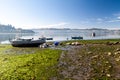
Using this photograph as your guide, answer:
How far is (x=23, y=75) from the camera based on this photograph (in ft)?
61.7

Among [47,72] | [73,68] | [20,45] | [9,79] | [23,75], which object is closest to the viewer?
[9,79]

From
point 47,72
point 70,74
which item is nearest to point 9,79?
point 47,72

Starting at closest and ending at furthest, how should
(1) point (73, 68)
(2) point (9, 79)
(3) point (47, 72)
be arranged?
(2) point (9, 79), (3) point (47, 72), (1) point (73, 68)

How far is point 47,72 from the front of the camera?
2031 centimetres

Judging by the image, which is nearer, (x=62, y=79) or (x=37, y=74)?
(x=62, y=79)

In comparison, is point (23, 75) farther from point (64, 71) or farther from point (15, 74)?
point (64, 71)

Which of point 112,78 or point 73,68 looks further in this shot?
point 73,68

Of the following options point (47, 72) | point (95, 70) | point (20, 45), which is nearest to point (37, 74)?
point (47, 72)

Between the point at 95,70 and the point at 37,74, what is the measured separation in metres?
6.90

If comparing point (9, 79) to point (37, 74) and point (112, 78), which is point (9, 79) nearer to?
point (37, 74)

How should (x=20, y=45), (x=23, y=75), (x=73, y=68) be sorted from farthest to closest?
(x=20, y=45), (x=73, y=68), (x=23, y=75)

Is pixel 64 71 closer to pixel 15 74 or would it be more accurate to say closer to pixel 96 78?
pixel 96 78

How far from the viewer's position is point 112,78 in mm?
18141

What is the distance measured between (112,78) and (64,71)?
5580 millimetres
